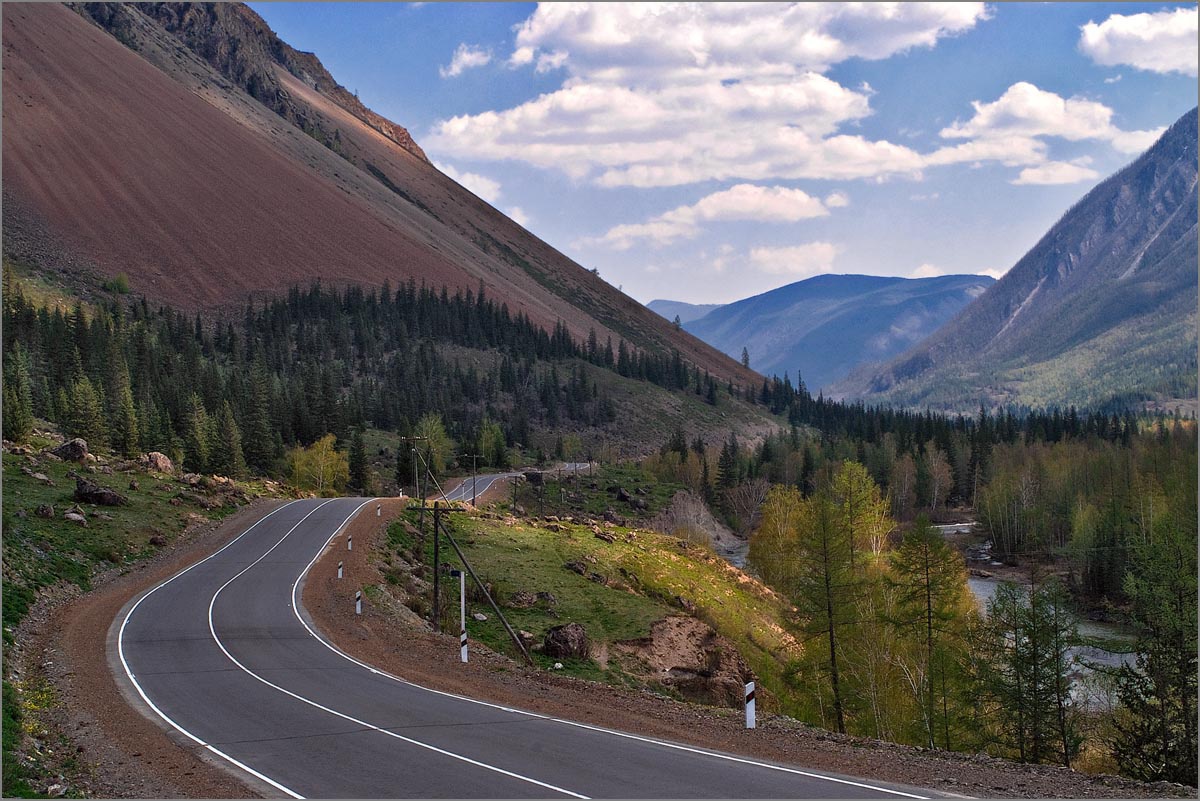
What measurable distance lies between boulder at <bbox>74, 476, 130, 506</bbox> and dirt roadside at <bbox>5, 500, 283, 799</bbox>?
11211mm

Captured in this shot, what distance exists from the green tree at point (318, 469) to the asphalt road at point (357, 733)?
203 feet

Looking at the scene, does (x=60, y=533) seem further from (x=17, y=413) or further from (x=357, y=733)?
(x=357, y=733)

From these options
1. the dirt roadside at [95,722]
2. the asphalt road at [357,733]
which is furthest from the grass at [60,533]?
the asphalt road at [357,733]

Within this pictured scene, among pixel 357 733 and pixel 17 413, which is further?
pixel 17 413

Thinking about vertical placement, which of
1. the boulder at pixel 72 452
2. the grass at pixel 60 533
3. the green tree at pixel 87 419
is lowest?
the grass at pixel 60 533

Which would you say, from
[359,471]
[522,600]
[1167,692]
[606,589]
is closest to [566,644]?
[522,600]

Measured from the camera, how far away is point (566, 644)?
136 feet

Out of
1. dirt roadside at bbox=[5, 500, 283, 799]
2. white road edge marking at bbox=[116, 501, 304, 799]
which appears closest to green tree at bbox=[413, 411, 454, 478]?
white road edge marking at bbox=[116, 501, 304, 799]

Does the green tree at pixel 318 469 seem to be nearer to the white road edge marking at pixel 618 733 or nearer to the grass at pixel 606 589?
the grass at pixel 606 589

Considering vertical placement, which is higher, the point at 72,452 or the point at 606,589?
the point at 72,452

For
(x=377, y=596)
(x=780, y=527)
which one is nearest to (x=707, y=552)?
(x=780, y=527)

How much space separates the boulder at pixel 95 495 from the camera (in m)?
51.8

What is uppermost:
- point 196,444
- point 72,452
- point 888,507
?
point 72,452

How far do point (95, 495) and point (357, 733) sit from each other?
36.9 metres
